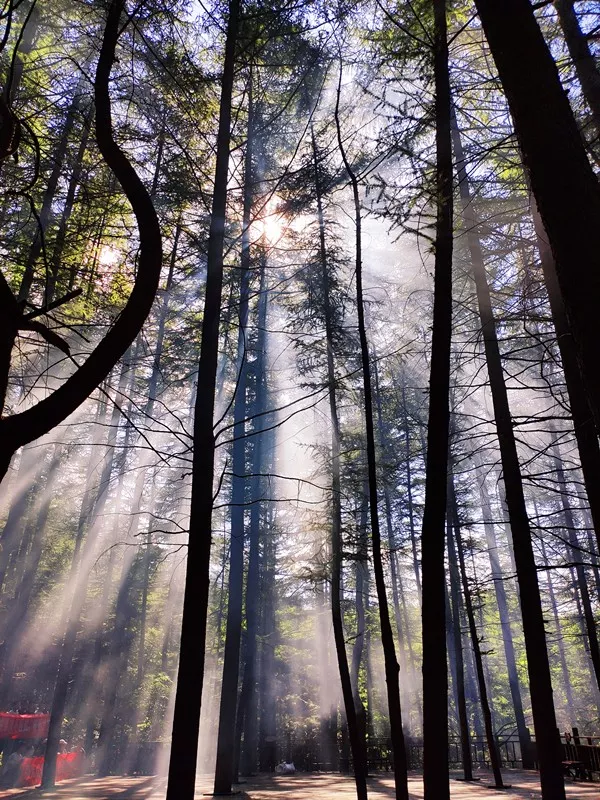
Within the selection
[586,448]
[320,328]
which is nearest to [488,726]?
[586,448]

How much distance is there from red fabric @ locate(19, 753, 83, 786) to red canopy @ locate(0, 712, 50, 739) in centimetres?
173

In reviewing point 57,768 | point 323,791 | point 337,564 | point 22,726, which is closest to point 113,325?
point 337,564

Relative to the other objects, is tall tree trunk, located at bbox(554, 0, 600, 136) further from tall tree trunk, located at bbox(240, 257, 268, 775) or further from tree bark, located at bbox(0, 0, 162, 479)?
tall tree trunk, located at bbox(240, 257, 268, 775)

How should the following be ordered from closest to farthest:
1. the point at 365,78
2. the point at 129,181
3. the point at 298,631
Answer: the point at 129,181
the point at 365,78
the point at 298,631

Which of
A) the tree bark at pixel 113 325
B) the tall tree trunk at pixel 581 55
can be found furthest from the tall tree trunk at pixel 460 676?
the tree bark at pixel 113 325

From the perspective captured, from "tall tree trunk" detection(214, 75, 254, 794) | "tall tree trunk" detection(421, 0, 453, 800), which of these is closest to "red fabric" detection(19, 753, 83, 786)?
"tall tree trunk" detection(214, 75, 254, 794)

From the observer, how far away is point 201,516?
5559 mm

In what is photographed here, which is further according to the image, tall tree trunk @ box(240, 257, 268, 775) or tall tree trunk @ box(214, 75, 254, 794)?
tall tree trunk @ box(240, 257, 268, 775)

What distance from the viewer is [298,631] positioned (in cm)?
3688

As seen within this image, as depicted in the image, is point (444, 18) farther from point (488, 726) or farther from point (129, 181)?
point (488, 726)

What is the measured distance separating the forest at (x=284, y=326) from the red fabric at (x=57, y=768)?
5.1 inches

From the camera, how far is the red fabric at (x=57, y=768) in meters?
17.5

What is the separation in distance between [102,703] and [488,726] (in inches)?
907

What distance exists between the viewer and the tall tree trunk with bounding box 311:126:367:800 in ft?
22.4
